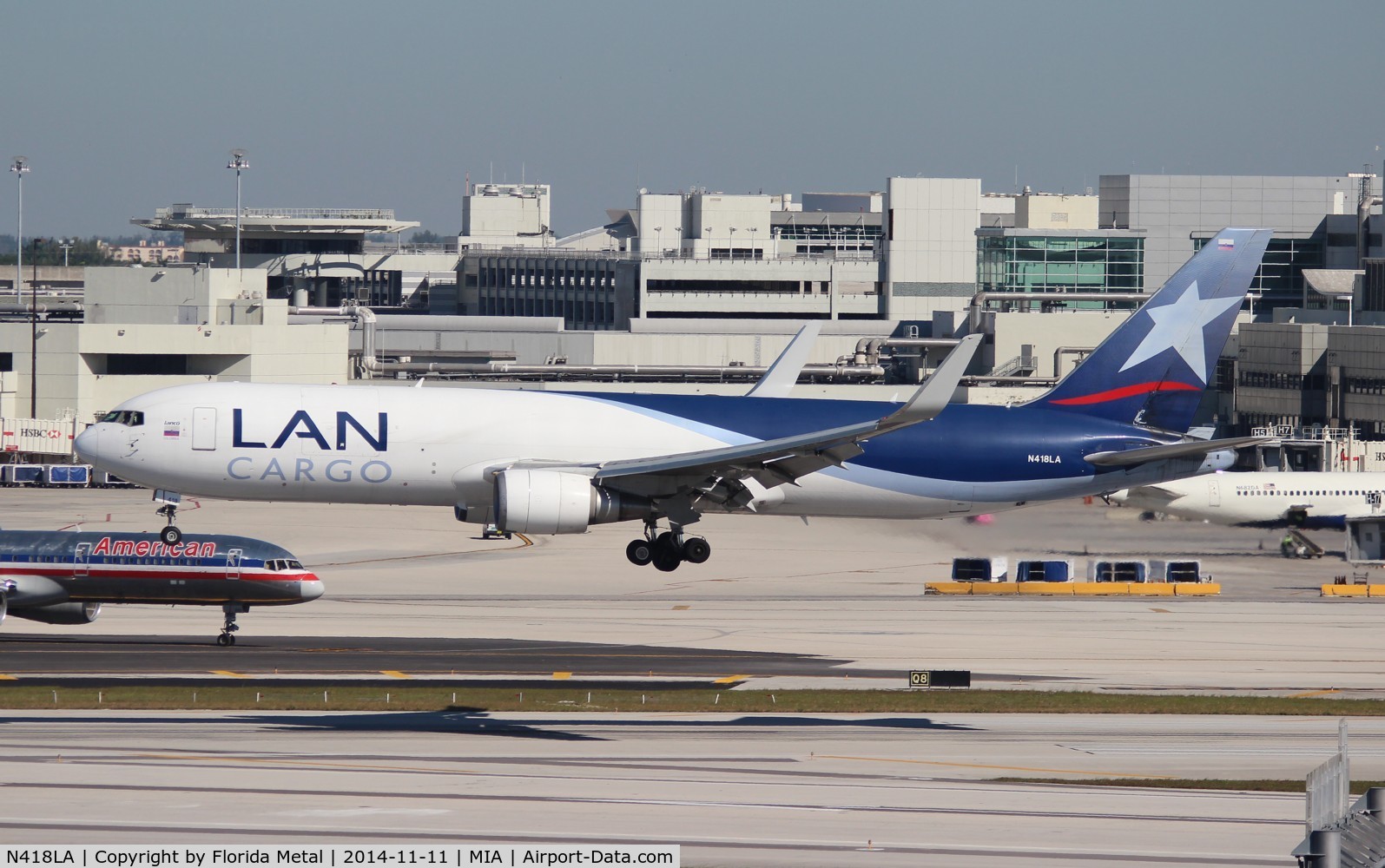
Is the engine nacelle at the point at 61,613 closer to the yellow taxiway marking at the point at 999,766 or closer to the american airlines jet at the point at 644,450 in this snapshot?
the american airlines jet at the point at 644,450

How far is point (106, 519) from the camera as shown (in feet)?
301

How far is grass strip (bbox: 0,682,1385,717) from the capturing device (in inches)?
1908

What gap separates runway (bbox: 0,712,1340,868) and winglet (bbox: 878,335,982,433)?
847cm

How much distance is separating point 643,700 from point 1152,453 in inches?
653

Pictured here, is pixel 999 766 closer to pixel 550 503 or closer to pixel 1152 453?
pixel 1152 453

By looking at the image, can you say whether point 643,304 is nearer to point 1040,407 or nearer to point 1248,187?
point 1248,187

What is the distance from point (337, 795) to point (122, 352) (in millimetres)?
85693

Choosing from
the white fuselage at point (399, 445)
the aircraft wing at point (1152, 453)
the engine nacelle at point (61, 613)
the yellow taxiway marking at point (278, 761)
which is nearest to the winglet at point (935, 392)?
the white fuselage at point (399, 445)

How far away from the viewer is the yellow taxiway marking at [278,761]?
1519 inches

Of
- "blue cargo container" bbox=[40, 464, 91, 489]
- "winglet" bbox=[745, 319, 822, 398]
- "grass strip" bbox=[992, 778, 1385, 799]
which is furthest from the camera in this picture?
"blue cargo container" bbox=[40, 464, 91, 489]

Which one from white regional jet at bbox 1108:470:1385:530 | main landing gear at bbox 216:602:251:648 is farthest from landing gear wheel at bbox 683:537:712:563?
white regional jet at bbox 1108:470:1385:530

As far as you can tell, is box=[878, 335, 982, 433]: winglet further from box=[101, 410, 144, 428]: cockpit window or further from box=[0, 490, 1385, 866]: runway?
box=[101, 410, 144, 428]: cockpit window

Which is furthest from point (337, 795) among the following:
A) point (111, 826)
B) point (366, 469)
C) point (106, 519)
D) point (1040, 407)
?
point (106, 519)

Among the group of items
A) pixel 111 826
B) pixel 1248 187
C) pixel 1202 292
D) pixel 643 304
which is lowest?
pixel 111 826
